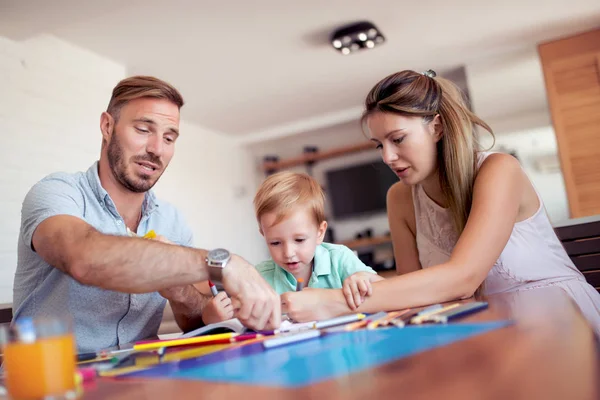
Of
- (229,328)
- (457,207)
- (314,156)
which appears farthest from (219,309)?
(314,156)

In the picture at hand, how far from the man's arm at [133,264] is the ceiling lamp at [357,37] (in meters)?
3.64

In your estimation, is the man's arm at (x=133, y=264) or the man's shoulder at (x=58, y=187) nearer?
the man's arm at (x=133, y=264)

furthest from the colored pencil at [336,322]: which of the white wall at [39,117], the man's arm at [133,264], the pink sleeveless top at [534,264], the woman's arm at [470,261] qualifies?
the white wall at [39,117]

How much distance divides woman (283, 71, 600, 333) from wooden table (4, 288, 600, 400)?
1.68 ft

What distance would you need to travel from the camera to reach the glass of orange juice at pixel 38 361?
0.52 metres

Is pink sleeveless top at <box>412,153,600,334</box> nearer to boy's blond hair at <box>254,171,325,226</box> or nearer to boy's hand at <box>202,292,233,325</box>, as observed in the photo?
boy's blond hair at <box>254,171,325,226</box>

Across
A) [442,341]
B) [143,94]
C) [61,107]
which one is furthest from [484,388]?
[61,107]

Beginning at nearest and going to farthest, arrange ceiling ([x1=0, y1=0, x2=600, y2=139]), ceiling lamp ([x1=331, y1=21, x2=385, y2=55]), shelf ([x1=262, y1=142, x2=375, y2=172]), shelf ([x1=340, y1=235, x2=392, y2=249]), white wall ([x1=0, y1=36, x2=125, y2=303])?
white wall ([x1=0, y1=36, x2=125, y2=303])
ceiling ([x1=0, y1=0, x2=600, y2=139])
ceiling lamp ([x1=331, y1=21, x2=385, y2=55])
shelf ([x1=340, y1=235, x2=392, y2=249])
shelf ([x1=262, y1=142, x2=375, y2=172])

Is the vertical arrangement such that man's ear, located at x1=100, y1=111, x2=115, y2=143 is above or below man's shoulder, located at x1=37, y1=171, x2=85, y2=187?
above

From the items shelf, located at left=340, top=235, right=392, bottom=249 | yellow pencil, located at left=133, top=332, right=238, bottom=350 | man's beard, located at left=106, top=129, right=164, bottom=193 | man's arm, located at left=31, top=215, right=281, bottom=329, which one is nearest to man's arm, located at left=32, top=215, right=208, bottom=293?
man's arm, located at left=31, top=215, right=281, bottom=329

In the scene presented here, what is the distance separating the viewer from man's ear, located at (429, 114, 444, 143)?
63.2 inches

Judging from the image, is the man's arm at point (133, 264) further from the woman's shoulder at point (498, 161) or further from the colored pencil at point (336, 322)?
the woman's shoulder at point (498, 161)

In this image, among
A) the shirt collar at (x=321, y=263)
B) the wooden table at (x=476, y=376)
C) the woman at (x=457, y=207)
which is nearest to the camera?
the wooden table at (x=476, y=376)

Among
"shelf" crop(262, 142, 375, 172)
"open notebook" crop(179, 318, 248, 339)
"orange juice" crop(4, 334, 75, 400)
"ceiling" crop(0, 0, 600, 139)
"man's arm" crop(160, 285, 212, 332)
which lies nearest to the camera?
"orange juice" crop(4, 334, 75, 400)
